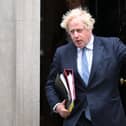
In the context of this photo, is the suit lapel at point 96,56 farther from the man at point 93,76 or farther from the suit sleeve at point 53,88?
the suit sleeve at point 53,88

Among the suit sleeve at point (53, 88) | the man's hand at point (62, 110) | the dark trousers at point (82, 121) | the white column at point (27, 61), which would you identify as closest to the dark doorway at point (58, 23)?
the white column at point (27, 61)

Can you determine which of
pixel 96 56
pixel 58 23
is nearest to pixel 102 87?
pixel 96 56

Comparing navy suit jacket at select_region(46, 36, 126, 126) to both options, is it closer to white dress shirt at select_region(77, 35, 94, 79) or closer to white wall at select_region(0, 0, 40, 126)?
white dress shirt at select_region(77, 35, 94, 79)

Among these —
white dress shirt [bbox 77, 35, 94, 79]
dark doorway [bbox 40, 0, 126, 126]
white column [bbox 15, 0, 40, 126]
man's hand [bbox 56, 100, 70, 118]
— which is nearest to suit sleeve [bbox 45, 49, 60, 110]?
man's hand [bbox 56, 100, 70, 118]

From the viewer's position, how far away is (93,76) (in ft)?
13.7

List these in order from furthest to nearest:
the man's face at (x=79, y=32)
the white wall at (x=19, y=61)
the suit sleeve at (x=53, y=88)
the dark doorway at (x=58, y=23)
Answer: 1. the dark doorway at (x=58, y=23)
2. the white wall at (x=19, y=61)
3. the suit sleeve at (x=53, y=88)
4. the man's face at (x=79, y=32)

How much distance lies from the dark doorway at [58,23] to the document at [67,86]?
1.77 meters

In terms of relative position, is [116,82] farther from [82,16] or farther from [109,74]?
[82,16]

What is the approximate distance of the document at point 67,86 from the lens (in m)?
4.18

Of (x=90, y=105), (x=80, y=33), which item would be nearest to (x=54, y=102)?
Result: (x=90, y=105)

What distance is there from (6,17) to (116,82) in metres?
1.81

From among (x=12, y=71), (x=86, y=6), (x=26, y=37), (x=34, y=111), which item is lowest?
(x=34, y=111)

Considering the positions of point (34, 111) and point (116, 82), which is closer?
point (116, 82)

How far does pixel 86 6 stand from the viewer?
20.0ft
